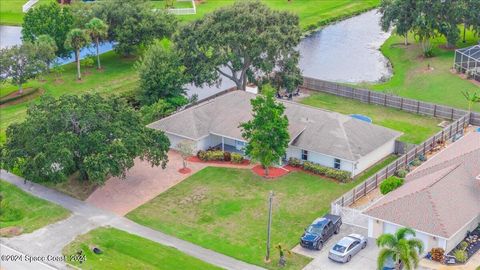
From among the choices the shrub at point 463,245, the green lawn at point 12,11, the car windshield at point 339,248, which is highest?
the green lawn at point 12,11

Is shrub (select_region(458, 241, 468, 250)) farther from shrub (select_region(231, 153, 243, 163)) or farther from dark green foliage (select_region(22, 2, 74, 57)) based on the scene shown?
dark green foliage (select_region(22, 2, 74, 57))

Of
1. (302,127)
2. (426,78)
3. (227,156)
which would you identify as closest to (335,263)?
(302,127)

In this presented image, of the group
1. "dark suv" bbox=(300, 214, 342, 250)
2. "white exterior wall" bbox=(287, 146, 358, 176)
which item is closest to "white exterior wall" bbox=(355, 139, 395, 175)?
"white exterior wall" bbox=(287, 146, 358, 176)

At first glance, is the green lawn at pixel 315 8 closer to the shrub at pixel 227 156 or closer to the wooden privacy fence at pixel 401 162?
the wooden privacy fence at pixel 401 162

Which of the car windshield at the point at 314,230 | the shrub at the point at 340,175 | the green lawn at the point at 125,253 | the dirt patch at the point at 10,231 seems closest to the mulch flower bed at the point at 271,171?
the shrub at the point at 340,175

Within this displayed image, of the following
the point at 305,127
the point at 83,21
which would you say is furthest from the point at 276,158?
the point at 83,21

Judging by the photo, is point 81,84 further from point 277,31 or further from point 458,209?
point 458,209

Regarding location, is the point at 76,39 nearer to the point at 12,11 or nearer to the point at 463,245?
the point at 12,11
